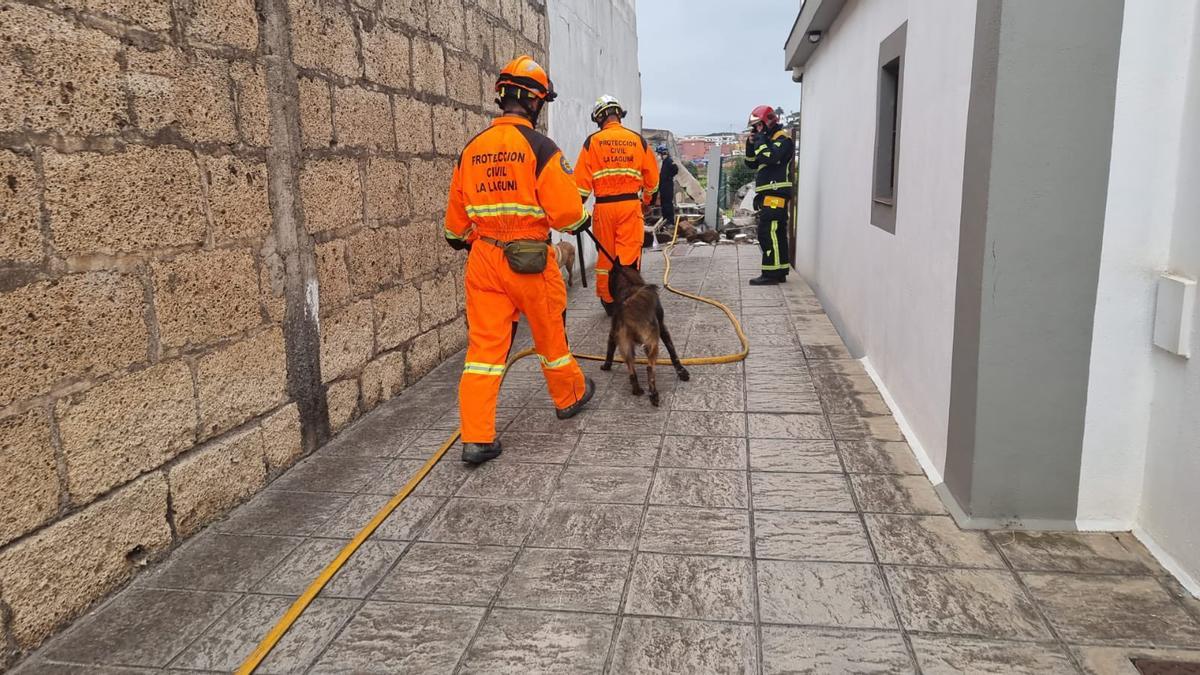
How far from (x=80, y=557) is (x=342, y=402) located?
1.94m

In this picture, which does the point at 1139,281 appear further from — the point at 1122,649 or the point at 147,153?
the point at 147,153

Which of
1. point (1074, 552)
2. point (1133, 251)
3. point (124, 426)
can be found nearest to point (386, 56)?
point (124, 426)

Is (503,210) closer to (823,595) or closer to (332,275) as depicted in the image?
(332,275)

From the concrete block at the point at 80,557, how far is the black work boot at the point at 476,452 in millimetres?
1382

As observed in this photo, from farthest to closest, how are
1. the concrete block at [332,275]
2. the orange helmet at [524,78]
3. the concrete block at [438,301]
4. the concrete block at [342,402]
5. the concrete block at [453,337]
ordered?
the concrete block at [453,337] < the concrete block at [438,301] < the concrete block at [342,402] < the concrete block at [332,275] < the orange helmet at [524,78]

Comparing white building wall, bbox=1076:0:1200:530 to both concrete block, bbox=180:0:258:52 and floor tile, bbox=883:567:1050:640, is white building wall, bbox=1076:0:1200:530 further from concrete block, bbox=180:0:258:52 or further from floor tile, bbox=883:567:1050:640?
concrete block, bbox=180:0:258:52

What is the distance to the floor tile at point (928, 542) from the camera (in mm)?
2988

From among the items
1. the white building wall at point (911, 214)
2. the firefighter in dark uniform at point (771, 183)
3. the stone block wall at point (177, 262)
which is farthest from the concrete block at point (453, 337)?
the firefighter in dark uniform at point (771, 183)

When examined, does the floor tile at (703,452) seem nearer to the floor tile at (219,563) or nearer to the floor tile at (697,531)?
the floor tile at (697,531)

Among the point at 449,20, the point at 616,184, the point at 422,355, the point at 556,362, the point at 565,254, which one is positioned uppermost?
the point at 449,20

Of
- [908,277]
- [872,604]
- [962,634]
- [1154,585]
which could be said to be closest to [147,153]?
[872,604]

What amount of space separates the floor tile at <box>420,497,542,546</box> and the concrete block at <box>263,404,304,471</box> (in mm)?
1001

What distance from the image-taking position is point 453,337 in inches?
248

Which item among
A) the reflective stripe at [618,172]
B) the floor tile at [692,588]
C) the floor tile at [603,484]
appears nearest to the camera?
the floor tile at [692,588]
